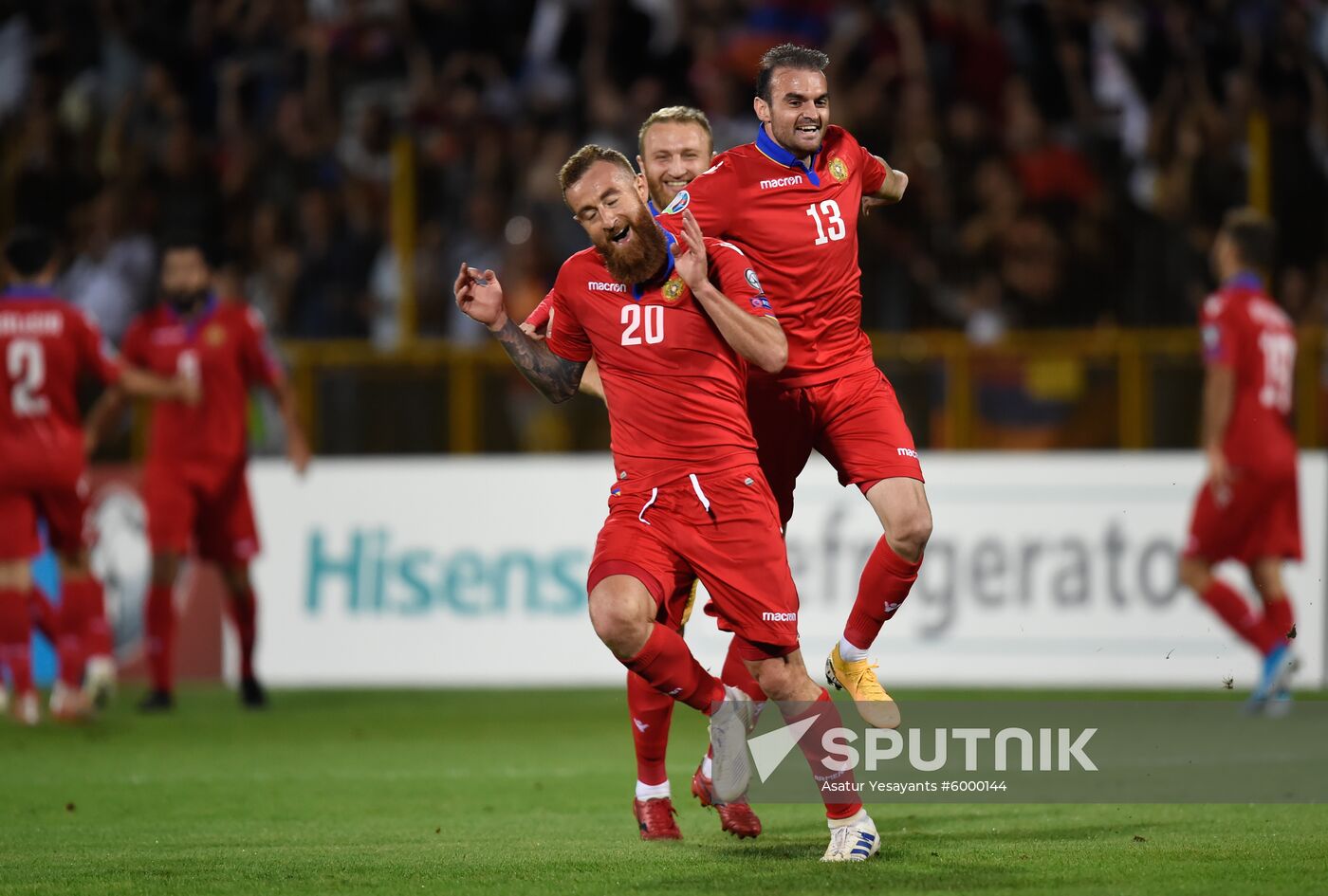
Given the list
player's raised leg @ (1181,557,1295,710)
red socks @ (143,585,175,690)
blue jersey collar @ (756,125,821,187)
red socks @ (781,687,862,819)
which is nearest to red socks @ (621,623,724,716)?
red socks @ (781,687,862,819)

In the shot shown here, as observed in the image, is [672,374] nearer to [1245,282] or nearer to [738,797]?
[738,797]

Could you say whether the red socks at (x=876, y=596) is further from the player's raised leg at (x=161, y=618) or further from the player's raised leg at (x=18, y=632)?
the player's raised leg at (x=161, y=618)

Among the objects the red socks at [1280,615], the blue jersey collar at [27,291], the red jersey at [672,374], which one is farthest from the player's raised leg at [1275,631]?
the blue jersey collar at [27,291]

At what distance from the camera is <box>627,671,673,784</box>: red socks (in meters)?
6.94

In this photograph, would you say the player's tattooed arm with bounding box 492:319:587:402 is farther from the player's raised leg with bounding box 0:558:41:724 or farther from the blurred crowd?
the blurred crowd

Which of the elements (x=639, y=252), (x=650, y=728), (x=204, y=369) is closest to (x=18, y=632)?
(x=204, y=369)

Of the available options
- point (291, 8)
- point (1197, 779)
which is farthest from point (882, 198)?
point (291, 8)

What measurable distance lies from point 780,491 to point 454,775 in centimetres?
230

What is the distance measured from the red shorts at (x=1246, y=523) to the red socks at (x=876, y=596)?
15.6ft

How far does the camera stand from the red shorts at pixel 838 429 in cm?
736

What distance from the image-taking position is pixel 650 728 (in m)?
6.96

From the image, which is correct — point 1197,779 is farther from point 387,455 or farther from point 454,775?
point 387,455

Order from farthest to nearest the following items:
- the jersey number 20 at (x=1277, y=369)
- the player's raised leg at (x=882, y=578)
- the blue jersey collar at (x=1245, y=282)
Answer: the jersey number 20 at (x=1277, y=369) < the blue jersey collar at (x=1245, y=282) < the player's raised leg at (x=882, y=578)

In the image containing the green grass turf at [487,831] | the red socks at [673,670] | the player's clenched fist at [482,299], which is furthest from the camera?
the player's clenched fist at [482,299]
